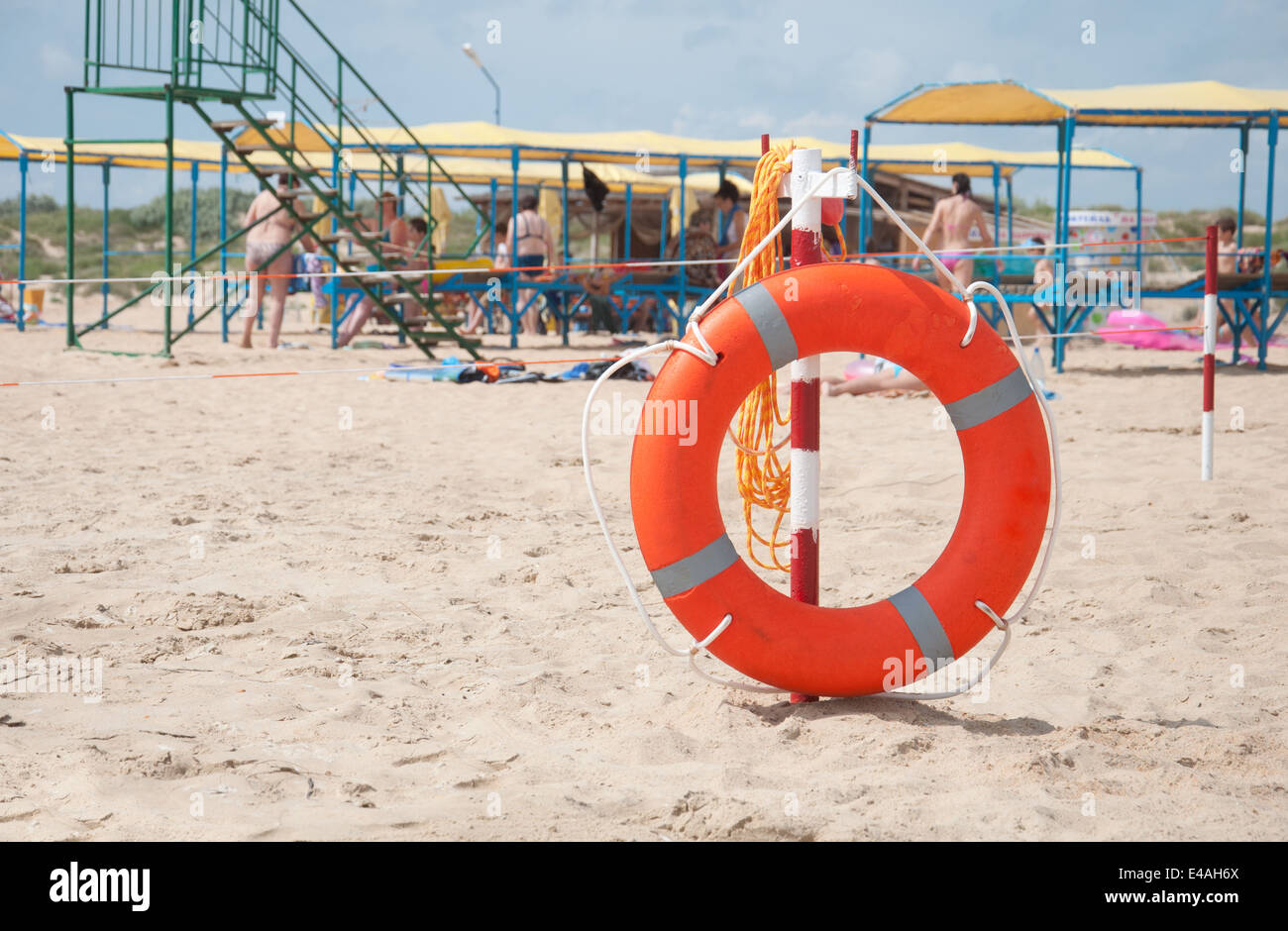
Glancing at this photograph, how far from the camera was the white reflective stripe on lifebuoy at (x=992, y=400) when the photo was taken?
244 cm

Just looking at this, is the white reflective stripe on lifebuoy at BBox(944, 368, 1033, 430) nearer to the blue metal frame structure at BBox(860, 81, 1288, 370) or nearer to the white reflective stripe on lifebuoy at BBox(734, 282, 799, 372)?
the white reflective stripe on lifebuoy at BBox(734, 282, 799, 372)

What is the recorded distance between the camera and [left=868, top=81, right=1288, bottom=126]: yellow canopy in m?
9.36

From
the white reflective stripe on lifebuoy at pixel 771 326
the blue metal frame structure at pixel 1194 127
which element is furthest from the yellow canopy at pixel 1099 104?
the white reflective stripe on lifebuoy at pixel 771 326

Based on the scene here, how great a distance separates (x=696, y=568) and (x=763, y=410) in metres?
0.56

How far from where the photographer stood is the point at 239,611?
3176mm

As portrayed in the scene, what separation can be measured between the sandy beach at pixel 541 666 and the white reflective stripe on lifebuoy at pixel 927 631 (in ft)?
0.45

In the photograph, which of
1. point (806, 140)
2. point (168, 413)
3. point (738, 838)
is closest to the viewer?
point (738, 838)

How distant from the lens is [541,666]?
285 cm

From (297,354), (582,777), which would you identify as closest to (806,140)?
(297,354)

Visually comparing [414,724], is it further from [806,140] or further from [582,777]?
[806,140]

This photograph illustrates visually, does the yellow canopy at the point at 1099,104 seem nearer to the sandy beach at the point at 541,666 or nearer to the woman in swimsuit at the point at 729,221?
the woman in swimsuit at the point at 729,221

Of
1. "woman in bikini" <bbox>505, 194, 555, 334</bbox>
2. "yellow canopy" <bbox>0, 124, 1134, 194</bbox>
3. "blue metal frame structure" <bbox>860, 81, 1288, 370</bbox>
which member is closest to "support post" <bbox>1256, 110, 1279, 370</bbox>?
"blue metal frame structure" <bbox>860, 81, 1288, 370</bbox>

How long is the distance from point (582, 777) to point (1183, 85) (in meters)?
9.98

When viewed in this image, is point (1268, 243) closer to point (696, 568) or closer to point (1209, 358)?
point (1209, 358)
